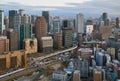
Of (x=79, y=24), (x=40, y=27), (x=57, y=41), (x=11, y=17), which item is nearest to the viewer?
(x=57, y=41)

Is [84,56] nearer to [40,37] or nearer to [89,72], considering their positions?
[89,72]

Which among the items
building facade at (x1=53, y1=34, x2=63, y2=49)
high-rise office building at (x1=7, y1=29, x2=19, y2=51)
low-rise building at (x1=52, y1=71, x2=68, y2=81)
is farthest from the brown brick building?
low-rise building at (x1=52, y1=71, x2=68, y2=81)

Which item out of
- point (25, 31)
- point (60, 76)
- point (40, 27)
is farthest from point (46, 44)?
point (60, 76)

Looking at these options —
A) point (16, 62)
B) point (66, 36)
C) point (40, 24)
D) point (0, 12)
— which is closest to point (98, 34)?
point (66, 36)

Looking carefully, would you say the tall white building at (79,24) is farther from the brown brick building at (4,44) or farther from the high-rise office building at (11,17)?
the brown brick building at (4,44)

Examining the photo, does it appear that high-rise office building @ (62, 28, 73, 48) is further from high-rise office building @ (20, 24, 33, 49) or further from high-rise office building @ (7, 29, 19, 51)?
high-rise office building @ (7, 29, 19, 51)

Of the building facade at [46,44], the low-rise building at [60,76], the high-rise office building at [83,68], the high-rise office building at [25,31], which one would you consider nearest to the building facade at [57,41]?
the building facade at [46,44]

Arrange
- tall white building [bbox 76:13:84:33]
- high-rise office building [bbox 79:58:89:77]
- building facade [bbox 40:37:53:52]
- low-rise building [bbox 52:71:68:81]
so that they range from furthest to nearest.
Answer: tall white building [bbox 76:13:84:33] < building facade [bbox 40:37:53:52] < high-rise office building [bbox 79:58:89:77] < low-rise building [bbox 52:71:68:81]

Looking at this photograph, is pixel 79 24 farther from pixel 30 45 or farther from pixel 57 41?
pixel 30 45

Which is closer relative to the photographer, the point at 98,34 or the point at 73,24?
the point at 98,34

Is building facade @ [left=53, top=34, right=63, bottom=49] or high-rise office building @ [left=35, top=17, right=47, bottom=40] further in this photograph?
high-rise office building @ [left=35, top=17, right=47, bottom=40]

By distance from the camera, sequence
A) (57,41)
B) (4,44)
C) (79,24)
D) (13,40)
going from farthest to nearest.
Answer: (79,24)
(57,41)
(13,40)
(4,44)
